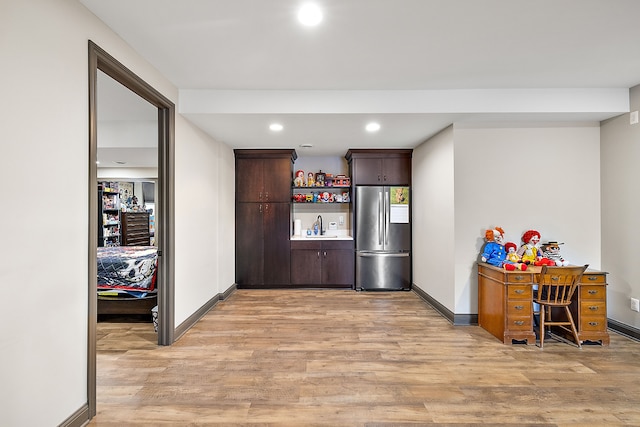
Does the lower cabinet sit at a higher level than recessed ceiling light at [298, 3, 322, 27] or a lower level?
lower

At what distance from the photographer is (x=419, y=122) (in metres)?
3.63

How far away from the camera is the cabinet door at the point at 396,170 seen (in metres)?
5.21

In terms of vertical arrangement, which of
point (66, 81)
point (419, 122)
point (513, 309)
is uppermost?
point (419, 122)

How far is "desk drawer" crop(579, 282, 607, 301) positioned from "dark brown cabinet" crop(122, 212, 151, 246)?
28.3 ft

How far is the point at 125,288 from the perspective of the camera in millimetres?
3756

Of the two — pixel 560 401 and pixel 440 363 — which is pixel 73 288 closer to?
pixel 440 363

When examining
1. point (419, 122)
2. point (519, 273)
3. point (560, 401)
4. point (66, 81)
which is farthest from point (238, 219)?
point (560, 401)

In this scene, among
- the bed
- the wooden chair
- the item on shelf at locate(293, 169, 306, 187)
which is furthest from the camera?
the item on shelf at locate(293, 169, 306, 187)

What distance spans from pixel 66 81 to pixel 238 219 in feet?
11.8

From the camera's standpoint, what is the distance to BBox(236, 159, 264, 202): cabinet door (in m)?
5.27

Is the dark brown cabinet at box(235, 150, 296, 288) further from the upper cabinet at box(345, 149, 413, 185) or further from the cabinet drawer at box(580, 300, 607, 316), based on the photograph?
the cabinet drawer at box(580, 300, 607, 316)

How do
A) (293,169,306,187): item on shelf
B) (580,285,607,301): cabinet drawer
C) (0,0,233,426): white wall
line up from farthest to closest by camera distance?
(293,169,306,187): item on shelf → (580,285,607,301): cabinet drawer → (0,0,233,426): white wall

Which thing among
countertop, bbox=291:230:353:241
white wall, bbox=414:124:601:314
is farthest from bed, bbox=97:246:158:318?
white wall, bbox=414:124:601:314

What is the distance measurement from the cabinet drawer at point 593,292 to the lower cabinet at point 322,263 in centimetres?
298
